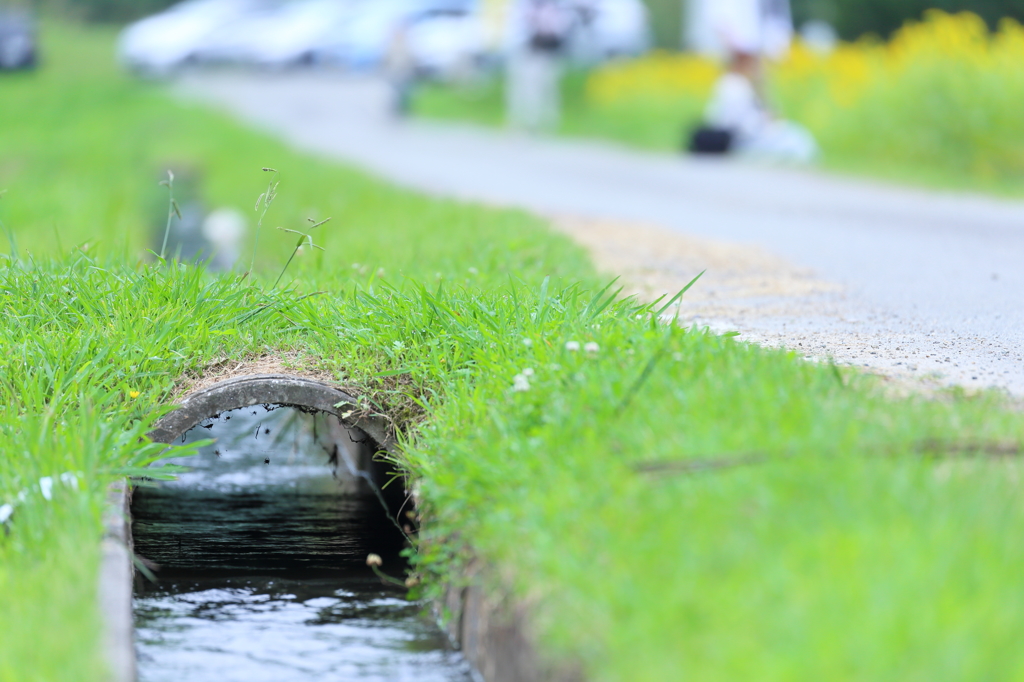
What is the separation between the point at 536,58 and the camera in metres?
21.2

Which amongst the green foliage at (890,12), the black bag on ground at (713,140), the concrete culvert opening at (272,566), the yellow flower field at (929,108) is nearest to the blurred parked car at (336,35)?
the green foliage at (890,12)

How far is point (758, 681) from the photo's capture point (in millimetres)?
2645

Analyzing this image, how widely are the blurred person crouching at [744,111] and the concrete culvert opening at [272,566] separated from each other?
34.5ft

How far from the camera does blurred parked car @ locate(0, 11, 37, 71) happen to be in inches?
1001

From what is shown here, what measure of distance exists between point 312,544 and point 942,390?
2.51 meters

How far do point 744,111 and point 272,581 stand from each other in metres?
13.0

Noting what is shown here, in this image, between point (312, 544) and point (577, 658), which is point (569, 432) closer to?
point (577, 658)

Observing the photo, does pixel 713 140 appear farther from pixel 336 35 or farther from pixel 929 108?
pixel 336 35

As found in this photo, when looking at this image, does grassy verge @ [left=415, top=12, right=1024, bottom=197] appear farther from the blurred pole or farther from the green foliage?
the green foliage

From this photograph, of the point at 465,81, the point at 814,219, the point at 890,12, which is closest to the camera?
the point at 814,219

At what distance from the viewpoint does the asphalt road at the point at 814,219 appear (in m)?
5.36

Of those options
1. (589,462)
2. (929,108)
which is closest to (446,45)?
(929,108)

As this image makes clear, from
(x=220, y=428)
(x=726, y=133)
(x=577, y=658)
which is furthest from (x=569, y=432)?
(x=726, y=133)

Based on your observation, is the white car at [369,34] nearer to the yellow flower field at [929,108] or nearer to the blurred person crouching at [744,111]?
the yellow flower field at [929,108]
